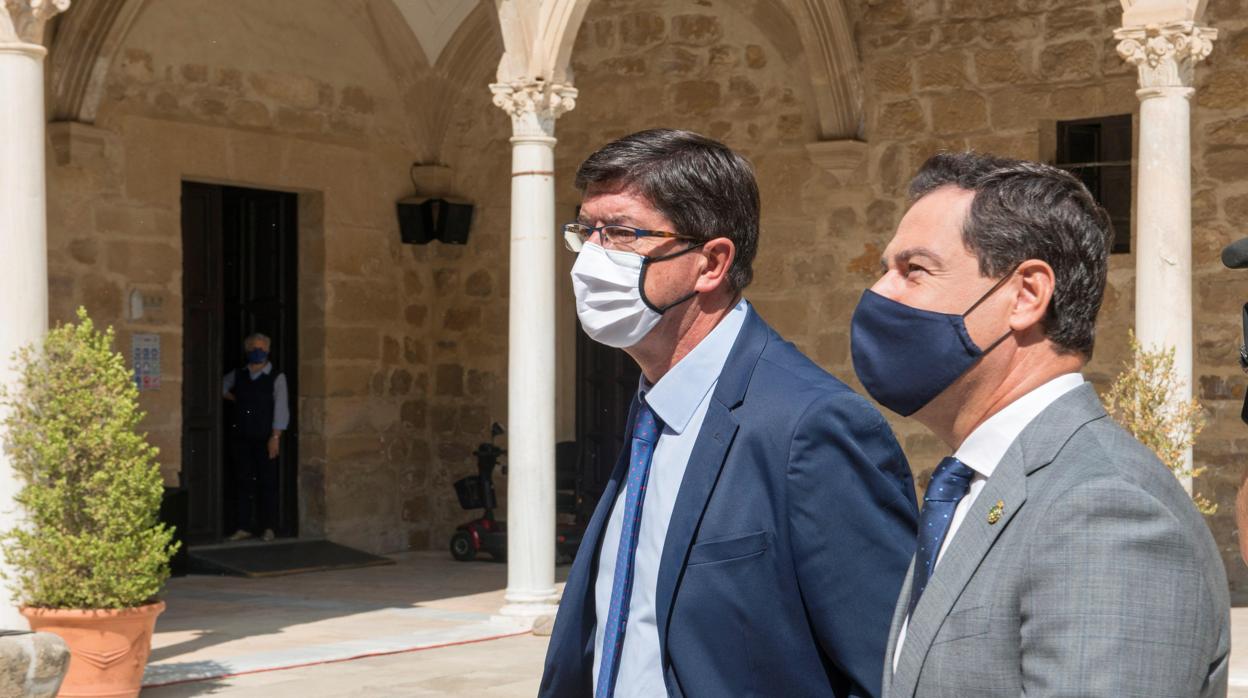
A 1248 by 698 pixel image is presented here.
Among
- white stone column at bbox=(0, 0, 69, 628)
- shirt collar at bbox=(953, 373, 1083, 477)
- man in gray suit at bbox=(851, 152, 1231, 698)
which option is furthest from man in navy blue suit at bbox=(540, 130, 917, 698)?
white stone column at bbox=(0, 0, 69, 628)

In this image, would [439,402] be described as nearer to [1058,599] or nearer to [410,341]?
[410,341]

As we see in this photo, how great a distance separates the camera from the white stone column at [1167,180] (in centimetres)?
777

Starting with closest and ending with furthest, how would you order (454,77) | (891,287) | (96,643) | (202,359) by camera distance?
(891,287)
(96,643)
(202,359)
(454,77)

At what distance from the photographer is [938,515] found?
1.72 meters

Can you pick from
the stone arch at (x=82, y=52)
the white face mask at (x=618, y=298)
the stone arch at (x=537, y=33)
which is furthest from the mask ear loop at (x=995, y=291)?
the stone arch at (x=82, y=52)

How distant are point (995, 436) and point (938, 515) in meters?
0.10

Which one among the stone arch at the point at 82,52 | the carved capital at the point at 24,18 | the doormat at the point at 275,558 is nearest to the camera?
the carved capital at the point at 24,18

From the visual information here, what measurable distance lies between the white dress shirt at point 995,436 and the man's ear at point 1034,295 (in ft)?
0.21

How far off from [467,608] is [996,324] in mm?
7785

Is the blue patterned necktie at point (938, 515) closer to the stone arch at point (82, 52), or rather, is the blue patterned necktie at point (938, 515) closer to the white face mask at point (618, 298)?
the white face mask at point (618, 298)

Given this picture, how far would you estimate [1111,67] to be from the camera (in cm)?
1045

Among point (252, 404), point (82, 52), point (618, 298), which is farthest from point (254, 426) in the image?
point (618, 298)

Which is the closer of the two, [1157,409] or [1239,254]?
[1239,254]

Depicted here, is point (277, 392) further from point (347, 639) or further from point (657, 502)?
point (657, 502)
